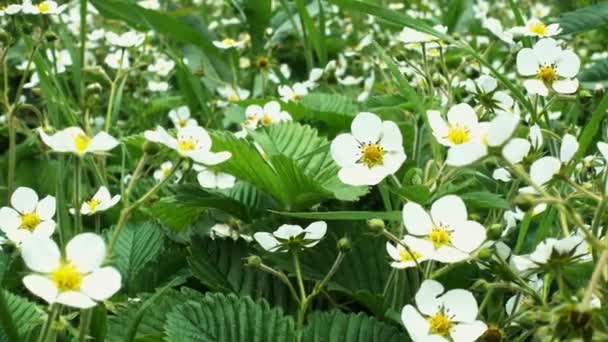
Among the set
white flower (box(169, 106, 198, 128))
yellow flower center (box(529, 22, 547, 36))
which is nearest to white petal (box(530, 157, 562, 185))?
yellow flower center (box(529, 22, 547, 36))

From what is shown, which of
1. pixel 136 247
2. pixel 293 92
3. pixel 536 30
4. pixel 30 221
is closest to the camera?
pixel 30 221

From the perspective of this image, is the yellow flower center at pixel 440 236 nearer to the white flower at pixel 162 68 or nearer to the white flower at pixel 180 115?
the white flower at pixel 180 115

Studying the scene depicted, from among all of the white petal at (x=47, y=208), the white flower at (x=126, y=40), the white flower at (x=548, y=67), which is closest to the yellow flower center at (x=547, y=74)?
the white flower at (x=548, y=67)

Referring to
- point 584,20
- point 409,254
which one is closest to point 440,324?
point 409,254

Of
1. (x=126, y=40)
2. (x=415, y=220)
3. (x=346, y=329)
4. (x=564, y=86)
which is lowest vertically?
(x=346, y=329)

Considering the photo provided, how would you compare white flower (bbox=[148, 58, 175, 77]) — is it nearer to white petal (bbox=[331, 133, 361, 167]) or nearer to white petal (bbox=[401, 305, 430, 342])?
white petal (bbox=[331, 133, 361, 167])

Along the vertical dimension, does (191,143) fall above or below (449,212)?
above

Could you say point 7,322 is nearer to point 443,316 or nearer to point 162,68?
point 443,316

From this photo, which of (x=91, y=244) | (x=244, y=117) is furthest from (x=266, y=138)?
(x=91, y=244)
